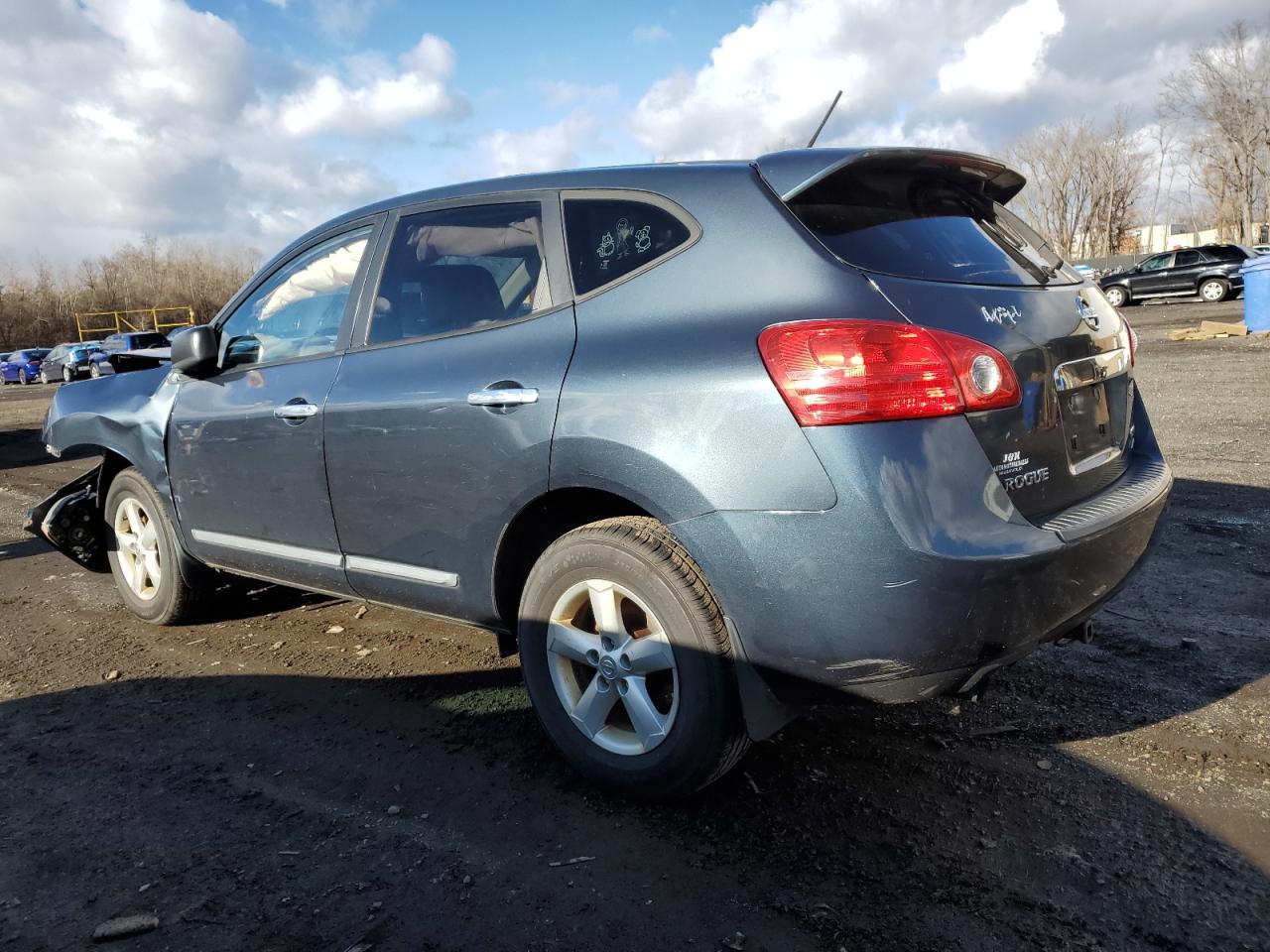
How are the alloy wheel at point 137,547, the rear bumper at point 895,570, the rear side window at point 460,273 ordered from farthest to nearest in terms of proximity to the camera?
1. the alloy wheel at point 137,547
2. the rear side window at point 460,273
3. the rear bumper at point 895,570

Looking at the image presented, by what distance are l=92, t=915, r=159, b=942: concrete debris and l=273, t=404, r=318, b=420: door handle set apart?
174cm

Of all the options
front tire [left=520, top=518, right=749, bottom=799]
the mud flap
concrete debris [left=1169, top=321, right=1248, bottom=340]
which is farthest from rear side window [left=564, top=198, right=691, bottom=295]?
concrete debris [left=1169, top=321, right=1248, bottom=340]

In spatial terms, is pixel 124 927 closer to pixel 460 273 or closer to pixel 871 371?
pixel 460 273

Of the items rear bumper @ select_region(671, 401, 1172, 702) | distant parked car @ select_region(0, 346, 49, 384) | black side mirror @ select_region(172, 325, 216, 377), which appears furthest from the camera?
distant parked car @ select_region(0, 346, 49, 384)

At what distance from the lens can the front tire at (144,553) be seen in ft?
14.5

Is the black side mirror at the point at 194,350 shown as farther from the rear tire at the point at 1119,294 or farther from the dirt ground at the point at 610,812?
the rear tire at the point at 1119,294

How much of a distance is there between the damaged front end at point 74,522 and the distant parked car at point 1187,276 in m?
29.3

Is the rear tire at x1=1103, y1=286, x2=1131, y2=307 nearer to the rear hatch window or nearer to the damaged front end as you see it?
the rear hatch window

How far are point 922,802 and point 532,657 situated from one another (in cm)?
121

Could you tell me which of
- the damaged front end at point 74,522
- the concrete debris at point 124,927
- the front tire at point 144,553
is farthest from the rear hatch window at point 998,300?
the damaged front end at point 74,522

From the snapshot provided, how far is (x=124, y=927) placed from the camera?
2.25 meters

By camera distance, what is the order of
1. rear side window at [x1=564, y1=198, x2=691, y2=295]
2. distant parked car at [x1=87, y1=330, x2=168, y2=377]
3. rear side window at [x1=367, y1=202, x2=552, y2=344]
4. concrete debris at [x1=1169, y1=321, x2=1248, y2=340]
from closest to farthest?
rear side window at [x1=564, y1=198, x2=691, y2=295] < rear side window at [x1=367, y1=202, x2=552, y2=344] < concrete debris at [x1=1169, y1=321, x2=1248, y2=340] < distant parked car at [x1=87, y1=330, x2=168, y2=377]

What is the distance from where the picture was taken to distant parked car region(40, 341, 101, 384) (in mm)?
38250

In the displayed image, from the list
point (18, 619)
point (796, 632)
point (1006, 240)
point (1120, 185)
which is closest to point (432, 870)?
point (796, 632)
